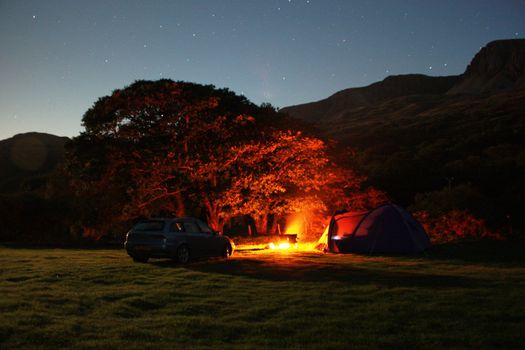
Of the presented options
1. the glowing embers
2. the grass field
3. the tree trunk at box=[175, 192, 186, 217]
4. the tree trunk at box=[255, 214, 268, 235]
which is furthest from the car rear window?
the tree trunk at box=[255, 214, 268, 235]

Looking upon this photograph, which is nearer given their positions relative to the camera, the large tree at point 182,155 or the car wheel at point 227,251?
the car wheel at point 227,251

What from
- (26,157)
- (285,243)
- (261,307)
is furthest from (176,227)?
(26,157)

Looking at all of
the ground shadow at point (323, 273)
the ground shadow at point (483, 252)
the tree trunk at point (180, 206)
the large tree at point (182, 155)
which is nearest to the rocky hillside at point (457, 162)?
the ground shadow at point (483, 252)

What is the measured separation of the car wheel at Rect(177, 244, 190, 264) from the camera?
18.0m

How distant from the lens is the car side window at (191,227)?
18.7 metres

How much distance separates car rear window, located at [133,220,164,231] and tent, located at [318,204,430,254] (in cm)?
908

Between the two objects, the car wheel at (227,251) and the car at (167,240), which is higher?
the car at (167,240)

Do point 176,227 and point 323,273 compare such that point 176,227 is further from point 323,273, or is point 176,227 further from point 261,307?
point 261,307

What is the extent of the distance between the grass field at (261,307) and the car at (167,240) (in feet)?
4.15

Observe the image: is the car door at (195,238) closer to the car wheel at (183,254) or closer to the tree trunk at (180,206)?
the car wheel at (183,254)

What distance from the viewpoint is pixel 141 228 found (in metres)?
18.1

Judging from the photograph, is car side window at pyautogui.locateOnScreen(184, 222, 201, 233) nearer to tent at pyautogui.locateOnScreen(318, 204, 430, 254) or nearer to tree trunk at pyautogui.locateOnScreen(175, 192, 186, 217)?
tent at pyautogui.locateOnScreen(318, 204, 430, 254)

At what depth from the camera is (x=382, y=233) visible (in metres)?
22.4

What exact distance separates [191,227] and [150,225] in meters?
1.61
